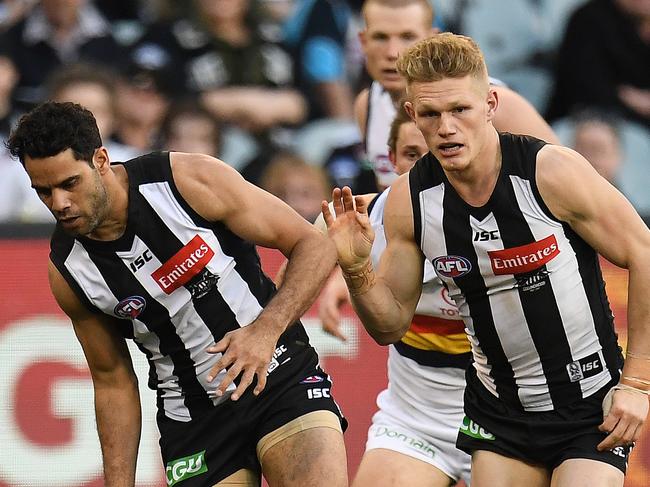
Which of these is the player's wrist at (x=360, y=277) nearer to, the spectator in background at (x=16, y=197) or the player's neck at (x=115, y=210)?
the player's neck at (x=115, y=210)

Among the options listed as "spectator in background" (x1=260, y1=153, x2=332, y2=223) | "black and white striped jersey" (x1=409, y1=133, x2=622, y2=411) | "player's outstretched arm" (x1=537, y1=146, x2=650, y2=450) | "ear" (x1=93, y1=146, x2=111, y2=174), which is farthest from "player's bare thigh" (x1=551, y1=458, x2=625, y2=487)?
"spectator in background" (x1=260, y1=153, x2=332, y2=223)

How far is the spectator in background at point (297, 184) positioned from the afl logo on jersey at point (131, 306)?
3.77 meters

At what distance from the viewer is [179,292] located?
488cm

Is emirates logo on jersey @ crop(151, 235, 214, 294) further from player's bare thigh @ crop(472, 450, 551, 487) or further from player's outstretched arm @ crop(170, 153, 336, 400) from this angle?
player's bare thigh @ crop(472, 450, 551, 487)

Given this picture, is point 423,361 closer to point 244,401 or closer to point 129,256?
point 244,401

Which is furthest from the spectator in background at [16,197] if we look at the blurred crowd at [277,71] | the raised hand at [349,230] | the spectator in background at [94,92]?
the raised hand at [349,230]

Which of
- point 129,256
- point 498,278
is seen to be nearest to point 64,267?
point 129,256

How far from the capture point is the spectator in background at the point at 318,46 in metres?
8.94

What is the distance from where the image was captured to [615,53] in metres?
8.77

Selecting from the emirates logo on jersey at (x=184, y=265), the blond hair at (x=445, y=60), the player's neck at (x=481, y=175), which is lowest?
the emirates logo on jersey at (x=184, y=265)

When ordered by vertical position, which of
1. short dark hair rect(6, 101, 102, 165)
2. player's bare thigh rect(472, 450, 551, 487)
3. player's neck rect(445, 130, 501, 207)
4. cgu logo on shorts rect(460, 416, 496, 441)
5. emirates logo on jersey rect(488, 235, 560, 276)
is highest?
short dark hair rect(6, 101, 102, 165)

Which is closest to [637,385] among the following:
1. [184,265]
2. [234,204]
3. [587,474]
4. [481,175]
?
[587,474]

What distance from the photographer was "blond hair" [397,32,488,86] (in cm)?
437

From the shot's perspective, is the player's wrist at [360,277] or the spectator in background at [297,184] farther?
the spectator in background at [297,184]
